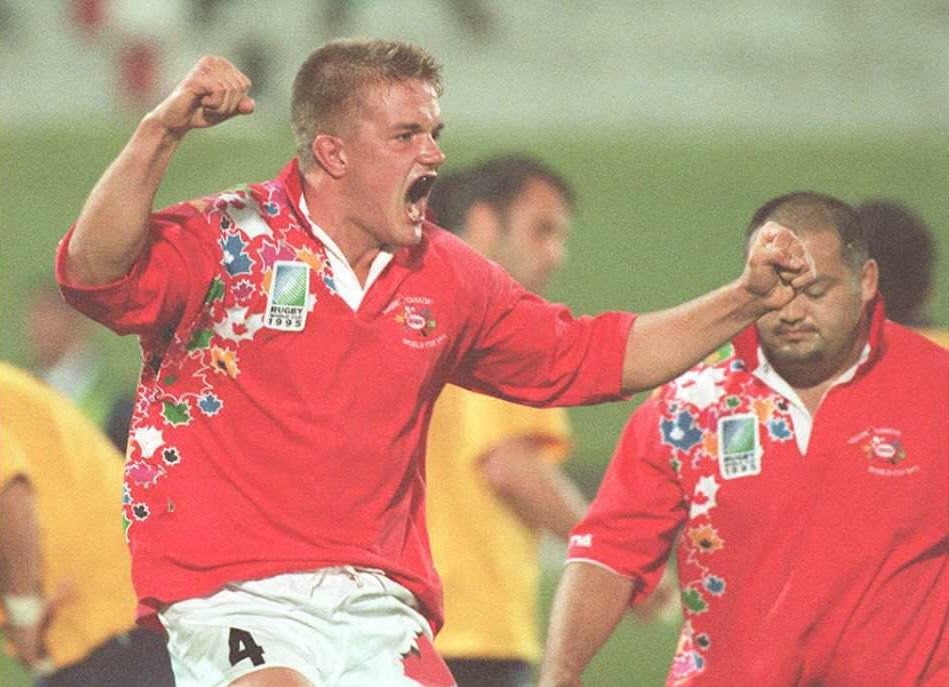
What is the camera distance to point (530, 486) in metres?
6.06

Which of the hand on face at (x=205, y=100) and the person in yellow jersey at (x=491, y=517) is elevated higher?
the hand on face at (x=205, y=100)

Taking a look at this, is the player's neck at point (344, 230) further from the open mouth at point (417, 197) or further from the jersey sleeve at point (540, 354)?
the jersey sleeve at point (540, 354)

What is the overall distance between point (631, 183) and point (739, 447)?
9.88 metres

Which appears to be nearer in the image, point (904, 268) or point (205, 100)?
point (205, 100)

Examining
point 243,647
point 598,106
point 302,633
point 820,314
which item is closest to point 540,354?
point 820,314

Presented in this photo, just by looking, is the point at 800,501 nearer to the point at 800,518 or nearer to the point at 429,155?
the point at 800,518

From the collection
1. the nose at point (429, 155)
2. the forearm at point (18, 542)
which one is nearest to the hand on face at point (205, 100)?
the nose at point (429, 155)

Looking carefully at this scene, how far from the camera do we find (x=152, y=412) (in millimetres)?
3906

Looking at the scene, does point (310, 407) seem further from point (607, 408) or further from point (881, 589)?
point (607, 408)

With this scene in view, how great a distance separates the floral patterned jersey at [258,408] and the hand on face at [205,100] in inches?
9.8

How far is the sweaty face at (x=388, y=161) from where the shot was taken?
13.4 ft

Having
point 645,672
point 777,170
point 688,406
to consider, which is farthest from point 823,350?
point 777,170

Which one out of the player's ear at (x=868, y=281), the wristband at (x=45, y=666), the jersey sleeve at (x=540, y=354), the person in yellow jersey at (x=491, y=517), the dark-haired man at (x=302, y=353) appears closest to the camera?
the dark-haired man at (x=302, y=353)

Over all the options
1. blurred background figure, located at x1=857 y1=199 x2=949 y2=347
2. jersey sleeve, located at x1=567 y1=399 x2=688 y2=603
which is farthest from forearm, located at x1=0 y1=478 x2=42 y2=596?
blurred background figure, located at x1=857 y1=199 x2=949 y2=347
